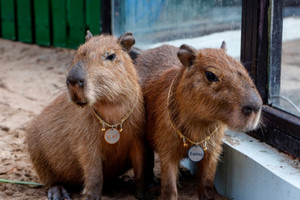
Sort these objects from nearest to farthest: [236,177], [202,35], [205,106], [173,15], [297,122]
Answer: [205,106] < [297,122] < [236,177] < [202,35] < [173,15]

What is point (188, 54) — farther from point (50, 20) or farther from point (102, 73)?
point (50, 20)

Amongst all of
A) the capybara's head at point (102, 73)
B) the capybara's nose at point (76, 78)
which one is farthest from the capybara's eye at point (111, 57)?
the capybara's nose at point (76, 78)

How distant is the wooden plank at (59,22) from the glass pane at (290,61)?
4612 mm

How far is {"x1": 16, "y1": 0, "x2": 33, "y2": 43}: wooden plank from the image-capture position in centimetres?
808

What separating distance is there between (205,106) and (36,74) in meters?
4.03

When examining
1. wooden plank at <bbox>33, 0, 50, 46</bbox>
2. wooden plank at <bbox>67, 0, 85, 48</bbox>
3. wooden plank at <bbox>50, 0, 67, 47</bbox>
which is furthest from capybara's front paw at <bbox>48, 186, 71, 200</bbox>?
wooden plank at <bbox>33, 0, 50, 46</bbox>

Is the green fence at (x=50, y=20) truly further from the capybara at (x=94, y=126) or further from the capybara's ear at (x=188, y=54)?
the capybara's ear at (x=188, y=54)

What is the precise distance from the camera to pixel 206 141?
11.7 ft

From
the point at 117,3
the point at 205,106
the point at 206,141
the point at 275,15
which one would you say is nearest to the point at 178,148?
the point at 206,141

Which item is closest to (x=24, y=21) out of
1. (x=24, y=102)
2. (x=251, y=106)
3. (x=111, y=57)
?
(x=24, y=102)

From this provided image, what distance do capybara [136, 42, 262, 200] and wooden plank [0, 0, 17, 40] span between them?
4.65m

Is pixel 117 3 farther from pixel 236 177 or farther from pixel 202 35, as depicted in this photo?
pixel 236 177

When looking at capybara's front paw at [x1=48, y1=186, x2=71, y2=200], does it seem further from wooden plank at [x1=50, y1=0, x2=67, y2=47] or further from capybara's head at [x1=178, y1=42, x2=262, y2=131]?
wooden plank at [x1=50, y1=0, x2=67, y2=47]

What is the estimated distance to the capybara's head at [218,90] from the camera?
3.02 m
